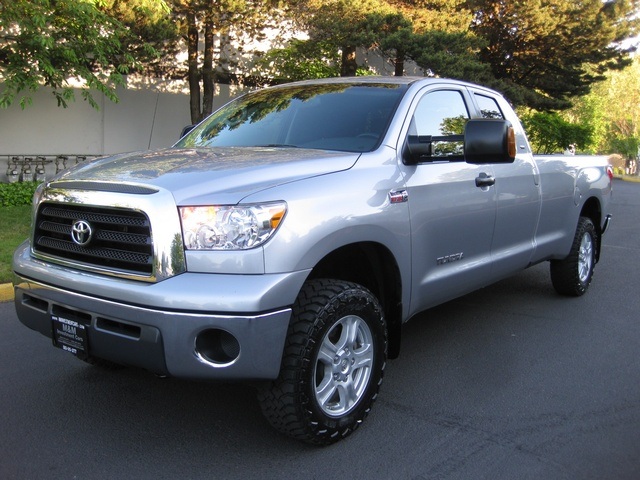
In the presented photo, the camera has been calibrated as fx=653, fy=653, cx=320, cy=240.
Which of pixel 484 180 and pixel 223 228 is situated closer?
pixel 223 228

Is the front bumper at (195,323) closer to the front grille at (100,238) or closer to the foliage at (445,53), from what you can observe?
the front grille at (100,238)

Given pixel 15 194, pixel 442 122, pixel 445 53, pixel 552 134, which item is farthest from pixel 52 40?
pixel 552 134

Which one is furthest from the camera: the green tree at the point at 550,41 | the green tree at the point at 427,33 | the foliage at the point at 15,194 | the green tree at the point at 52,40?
the green tree at the point at 550,41

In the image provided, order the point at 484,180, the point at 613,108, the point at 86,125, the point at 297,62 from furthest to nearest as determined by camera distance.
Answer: the point at 613,108 < the point at 297,62 < the point at 86,125 < the point at 484,180

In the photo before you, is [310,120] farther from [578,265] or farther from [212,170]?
[578,265]

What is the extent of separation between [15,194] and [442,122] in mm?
9138

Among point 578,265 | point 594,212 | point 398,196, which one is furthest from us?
point 594,212

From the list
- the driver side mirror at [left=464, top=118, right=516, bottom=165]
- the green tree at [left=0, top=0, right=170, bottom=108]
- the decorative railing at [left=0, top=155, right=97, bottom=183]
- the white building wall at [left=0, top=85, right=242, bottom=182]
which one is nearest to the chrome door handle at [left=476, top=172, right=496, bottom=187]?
the driver side mirror at [left=464, top=118, right=516, bottom=165]

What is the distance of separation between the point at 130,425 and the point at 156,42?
1121cm

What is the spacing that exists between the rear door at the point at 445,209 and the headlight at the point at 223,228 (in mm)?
1157

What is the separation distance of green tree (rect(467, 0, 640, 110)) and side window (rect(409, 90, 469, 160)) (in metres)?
16.1

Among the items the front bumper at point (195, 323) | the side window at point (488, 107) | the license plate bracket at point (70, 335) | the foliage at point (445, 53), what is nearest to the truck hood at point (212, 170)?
the front bumper at point (195, 323)

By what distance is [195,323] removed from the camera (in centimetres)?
278

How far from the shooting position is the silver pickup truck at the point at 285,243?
2.86 metres
